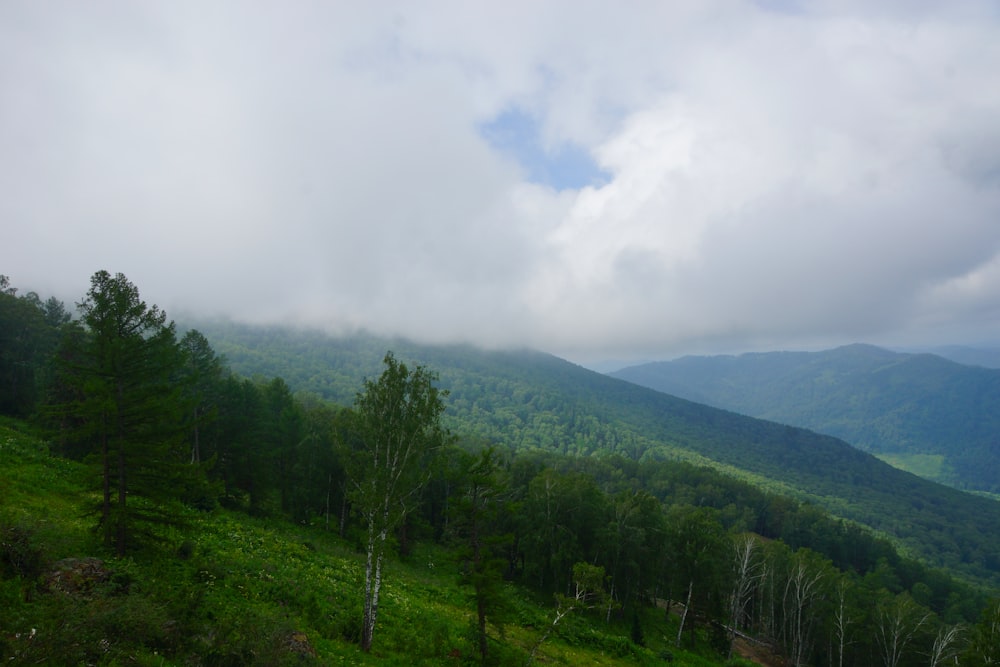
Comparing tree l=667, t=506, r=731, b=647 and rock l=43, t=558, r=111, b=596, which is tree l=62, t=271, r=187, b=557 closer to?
rock l=43, t=558, r=111, b=596

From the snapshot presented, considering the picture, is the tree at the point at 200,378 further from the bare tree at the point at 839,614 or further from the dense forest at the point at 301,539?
the bare tree at the point at 839,614

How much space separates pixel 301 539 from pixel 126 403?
22921 mm

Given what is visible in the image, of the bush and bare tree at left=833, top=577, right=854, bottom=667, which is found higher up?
the bush

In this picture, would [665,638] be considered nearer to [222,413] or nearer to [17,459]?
[222,413]

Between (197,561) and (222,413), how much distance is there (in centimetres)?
2603

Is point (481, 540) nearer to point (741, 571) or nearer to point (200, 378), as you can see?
point (200, 378)

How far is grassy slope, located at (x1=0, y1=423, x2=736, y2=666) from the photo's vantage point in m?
10.4

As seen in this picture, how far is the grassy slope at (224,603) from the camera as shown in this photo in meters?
10.4

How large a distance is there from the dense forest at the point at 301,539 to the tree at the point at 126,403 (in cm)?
7

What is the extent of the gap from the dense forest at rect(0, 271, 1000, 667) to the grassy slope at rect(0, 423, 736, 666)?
104mm

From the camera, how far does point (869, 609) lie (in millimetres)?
55969

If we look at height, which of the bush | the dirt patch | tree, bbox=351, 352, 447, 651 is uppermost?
tree, bbox=351, 352, 447, 651

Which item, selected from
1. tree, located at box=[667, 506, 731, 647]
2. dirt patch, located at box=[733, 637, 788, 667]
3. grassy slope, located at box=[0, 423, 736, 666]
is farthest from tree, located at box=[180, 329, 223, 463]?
dirt patch, located at box=[733, 637, 788, 667]

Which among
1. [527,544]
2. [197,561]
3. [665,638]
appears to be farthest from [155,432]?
[665,638]
